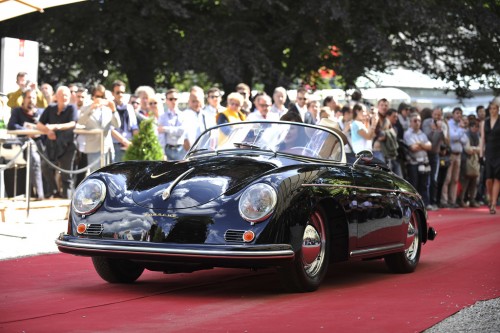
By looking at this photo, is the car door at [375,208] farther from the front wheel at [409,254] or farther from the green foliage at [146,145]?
the green foliage at [146,145]

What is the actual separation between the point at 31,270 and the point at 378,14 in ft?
70.4

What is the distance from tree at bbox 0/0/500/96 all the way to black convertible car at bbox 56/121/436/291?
18344 mm

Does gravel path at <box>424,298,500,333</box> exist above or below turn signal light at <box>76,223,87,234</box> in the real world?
below

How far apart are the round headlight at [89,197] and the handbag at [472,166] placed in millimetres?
16806

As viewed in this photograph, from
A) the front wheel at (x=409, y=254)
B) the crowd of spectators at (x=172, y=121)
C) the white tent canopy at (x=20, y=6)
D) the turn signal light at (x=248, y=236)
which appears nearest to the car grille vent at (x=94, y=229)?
the turn signal light at (x=248, y=236)

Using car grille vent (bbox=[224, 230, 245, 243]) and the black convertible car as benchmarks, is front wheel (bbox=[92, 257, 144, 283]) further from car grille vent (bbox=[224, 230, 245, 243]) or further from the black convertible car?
car grille vent (bbox=[224, 230, 245, 243])

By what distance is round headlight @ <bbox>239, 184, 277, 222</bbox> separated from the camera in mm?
8516

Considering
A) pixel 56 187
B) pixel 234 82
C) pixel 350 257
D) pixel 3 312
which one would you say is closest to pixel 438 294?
pixel 350 257

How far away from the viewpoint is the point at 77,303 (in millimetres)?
8281

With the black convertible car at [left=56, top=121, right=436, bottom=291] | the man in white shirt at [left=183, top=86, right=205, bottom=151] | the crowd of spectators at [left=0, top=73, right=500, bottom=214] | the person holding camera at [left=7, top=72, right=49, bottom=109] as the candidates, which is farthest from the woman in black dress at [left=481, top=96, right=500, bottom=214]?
the black convertible car at [left=56, top=121, right=436, bottom=291]

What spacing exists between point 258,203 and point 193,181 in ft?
2.04

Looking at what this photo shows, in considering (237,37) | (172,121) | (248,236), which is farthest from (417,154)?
(248,236)

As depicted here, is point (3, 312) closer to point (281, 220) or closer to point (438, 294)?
point (281, 220)

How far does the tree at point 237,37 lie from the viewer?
95.3 ft
